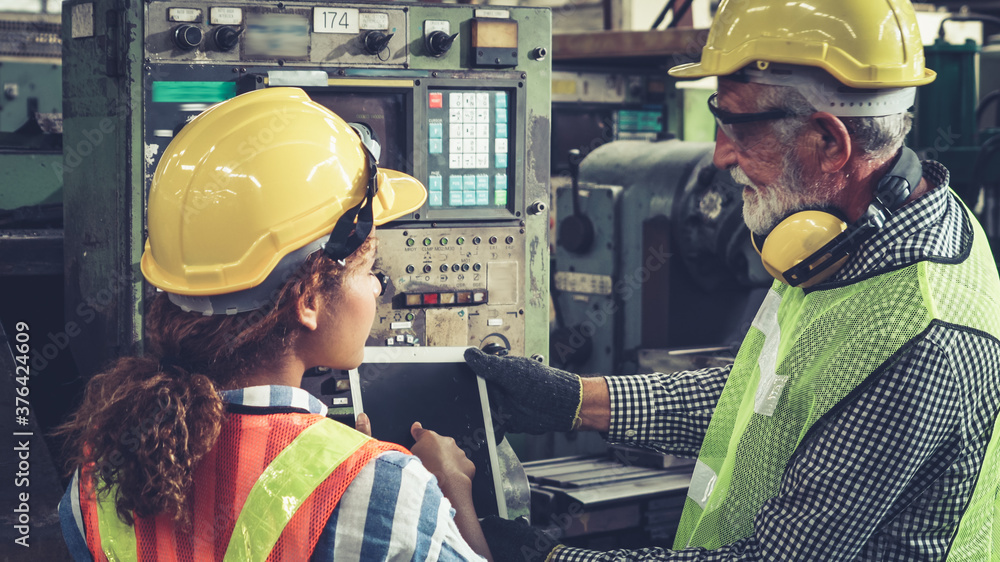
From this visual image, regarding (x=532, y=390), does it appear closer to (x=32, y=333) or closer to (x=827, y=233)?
(x=827, y=233)

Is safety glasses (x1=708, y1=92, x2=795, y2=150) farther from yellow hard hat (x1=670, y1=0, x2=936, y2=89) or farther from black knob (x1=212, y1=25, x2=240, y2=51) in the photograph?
black knob (x1=212, y1=25, x2=240, y2=51)

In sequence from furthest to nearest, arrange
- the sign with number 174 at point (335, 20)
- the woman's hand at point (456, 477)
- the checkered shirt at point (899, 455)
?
the sign with number 174 at point (335, 20), the woman's hand at point (456, 477), the checkered shirt at point (899, 455)

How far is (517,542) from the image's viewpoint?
1.65 meters

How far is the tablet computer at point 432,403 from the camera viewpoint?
6.47 ft

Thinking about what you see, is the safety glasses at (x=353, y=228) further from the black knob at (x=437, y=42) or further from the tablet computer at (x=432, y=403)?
the black knob at (x=437, y=42)

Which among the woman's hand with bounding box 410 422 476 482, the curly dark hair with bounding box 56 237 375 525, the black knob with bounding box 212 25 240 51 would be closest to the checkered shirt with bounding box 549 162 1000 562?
the woman's hand with bounding box 410 422 476 482

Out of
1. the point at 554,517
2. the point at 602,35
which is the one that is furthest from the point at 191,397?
the point at 602,35

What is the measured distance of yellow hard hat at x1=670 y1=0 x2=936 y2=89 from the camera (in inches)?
60.5

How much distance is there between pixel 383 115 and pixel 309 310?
39.6 inches

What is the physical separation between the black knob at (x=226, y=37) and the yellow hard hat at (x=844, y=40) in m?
1.01

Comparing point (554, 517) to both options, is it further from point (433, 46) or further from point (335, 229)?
point (335, 229)

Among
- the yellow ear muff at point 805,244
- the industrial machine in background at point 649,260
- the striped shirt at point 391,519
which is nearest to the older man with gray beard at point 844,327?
the yellow ear muff at point 805,244

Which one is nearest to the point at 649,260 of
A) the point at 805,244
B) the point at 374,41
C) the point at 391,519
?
the point at 374,41

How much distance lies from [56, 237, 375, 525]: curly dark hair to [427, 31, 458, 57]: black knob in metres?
0.99
